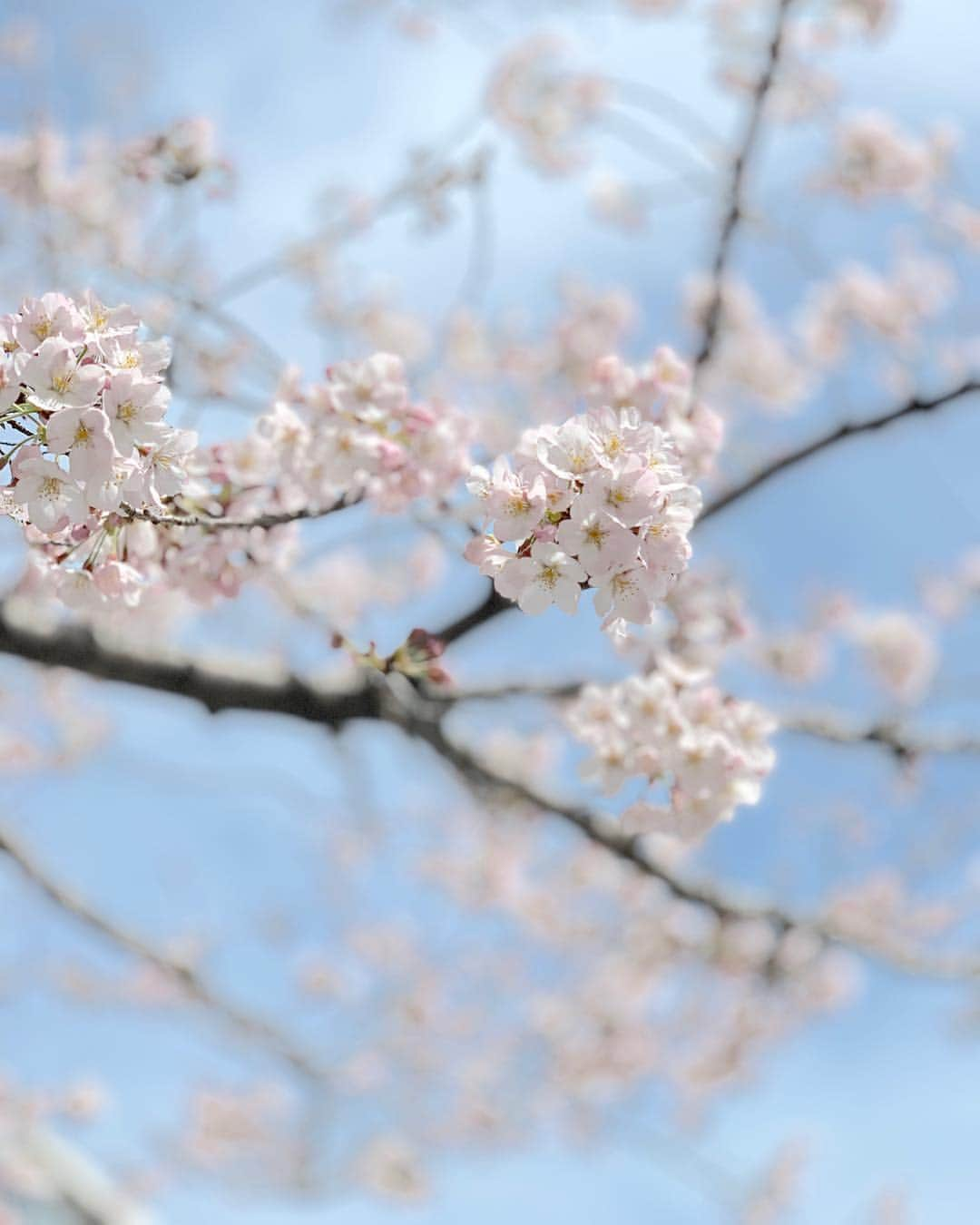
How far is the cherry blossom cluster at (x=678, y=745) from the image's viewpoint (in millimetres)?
2338

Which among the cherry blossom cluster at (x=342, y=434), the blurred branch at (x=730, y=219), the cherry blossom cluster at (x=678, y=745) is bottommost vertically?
the cherry blossom cluster at (x=678, y=745)

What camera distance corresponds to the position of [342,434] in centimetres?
242

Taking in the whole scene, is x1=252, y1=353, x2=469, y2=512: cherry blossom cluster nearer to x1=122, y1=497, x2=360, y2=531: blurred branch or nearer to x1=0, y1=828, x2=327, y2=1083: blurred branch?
x1=122, y1=497, x2=360, y2=531: blurred branch

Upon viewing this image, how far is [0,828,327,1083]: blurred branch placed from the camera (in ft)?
15.6

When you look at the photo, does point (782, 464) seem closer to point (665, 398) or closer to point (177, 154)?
point (665, 398)

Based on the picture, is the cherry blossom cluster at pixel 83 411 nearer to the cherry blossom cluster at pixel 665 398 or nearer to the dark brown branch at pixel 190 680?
the cherry blossom cluster at pixel 665 398

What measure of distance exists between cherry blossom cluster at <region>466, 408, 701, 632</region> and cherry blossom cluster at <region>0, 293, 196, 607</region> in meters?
0.49

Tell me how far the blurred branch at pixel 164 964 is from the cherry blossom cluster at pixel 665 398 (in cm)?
350

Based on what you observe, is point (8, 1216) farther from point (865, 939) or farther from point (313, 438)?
point (313, 438)

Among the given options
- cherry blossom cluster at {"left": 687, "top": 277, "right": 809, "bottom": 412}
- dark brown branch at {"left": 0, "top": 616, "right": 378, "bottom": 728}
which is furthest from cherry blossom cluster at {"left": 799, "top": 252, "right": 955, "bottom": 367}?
dark brown branch at {"left": 0, "top": 616, "right": 378, "bottom": 728}

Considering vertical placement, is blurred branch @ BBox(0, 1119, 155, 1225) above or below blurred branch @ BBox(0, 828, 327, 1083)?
below

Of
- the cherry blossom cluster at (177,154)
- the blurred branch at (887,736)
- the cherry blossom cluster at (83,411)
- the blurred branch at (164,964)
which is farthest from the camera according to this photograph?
the blurred branch at (164,964)

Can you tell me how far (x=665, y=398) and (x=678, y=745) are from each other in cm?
88

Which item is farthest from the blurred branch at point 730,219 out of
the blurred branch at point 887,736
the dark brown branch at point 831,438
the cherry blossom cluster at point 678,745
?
the cherry blossom cluster at point 678,745
